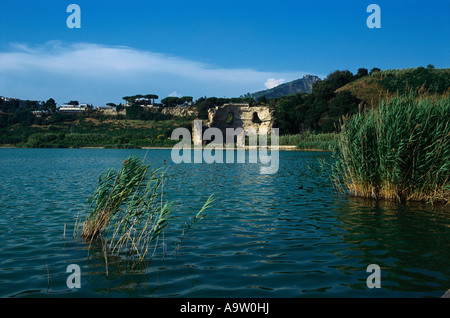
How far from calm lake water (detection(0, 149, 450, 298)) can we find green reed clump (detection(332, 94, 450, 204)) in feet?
2.07

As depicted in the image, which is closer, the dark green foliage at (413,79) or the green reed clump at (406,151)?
the green reed clump at (406,151)

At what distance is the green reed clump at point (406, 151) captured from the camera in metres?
11.3

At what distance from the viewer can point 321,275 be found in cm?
606

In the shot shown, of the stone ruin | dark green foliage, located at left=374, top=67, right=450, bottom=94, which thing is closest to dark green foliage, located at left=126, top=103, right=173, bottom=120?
the stone ruin

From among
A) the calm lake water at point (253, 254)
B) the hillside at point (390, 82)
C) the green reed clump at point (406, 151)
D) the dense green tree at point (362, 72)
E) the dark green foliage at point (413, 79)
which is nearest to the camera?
the calm lake water at point (253, 254)

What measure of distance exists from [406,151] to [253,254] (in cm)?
685

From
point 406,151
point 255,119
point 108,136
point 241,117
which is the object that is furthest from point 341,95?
point 406,151

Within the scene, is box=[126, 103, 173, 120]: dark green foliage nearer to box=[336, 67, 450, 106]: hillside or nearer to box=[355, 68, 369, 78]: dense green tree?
box=[336, 67, 450, 106]: hillside

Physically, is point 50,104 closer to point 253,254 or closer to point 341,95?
point 341,95

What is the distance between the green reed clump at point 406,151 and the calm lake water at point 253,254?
2.07ft

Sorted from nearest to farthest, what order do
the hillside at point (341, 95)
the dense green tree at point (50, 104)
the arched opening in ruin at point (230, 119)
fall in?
the hillside at point (341, 95) < the arched opening in ruin at point (230, 119) < the dense green tree at point (50, 104)

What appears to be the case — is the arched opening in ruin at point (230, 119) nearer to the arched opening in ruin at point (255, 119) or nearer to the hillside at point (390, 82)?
the arched opening in ruin at point (255, 119)

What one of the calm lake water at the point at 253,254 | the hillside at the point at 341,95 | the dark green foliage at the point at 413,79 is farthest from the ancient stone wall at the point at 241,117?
the calm lake water at the point at 253,254

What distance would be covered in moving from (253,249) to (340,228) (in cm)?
287
